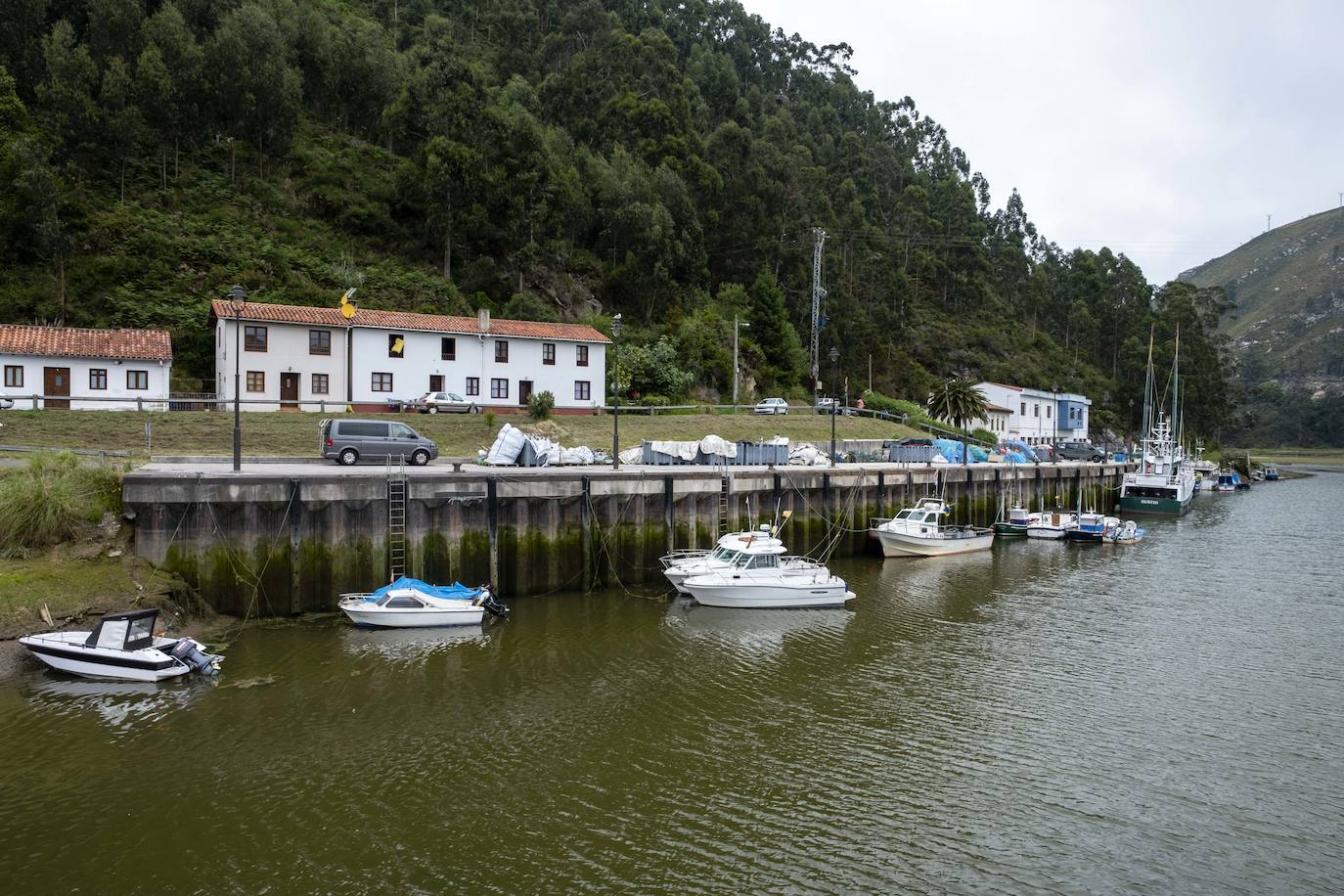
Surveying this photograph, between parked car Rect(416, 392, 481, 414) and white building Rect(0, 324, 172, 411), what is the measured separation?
13198 mm

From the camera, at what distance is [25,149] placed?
5278cm

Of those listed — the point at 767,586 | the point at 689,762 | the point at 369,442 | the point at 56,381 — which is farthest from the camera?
the point at 56,381

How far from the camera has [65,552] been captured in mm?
21719

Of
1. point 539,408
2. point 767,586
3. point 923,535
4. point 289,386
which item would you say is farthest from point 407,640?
point 289,386

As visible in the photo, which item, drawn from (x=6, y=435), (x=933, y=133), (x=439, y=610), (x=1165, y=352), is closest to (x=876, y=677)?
(x=439, y=610)

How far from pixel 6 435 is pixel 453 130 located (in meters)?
47.1

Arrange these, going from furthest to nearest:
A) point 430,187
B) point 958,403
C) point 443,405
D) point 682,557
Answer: point 958,403 < point 430,187 < point 443,405 < point 682,557

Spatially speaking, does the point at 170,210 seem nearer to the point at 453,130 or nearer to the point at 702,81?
the point at 453,130

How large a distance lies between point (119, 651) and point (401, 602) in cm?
724

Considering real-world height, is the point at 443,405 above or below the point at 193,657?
above

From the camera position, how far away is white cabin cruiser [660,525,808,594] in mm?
29203

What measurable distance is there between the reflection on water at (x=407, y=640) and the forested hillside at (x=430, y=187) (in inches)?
1406

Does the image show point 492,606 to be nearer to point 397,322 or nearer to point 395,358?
point 395,358

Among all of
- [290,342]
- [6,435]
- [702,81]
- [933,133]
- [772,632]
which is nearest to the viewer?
[772,632]
